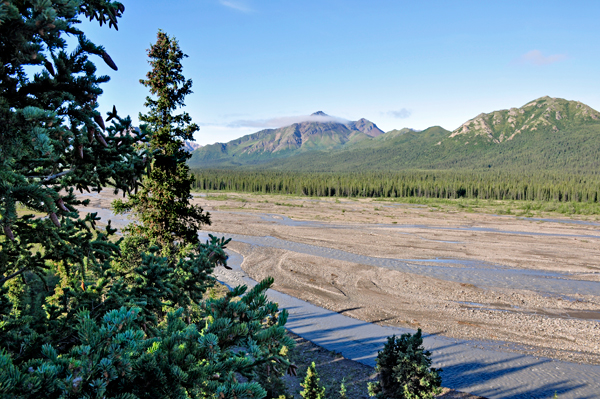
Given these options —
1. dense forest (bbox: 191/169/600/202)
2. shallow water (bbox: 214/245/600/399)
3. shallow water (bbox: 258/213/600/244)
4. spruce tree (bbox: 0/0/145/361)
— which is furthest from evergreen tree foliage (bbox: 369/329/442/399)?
dense forest (bbox: 191/169/600/202)

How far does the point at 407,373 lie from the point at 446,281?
1953 centimetres

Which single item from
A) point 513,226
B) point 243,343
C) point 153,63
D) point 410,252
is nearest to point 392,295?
point 410,252

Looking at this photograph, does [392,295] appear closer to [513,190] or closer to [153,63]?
[153,63]

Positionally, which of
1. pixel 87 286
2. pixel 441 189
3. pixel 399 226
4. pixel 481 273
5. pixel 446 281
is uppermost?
pixel 441 189

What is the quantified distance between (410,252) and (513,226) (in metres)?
29.5

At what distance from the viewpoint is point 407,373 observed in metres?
11.4

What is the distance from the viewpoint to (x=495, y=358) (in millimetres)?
17531

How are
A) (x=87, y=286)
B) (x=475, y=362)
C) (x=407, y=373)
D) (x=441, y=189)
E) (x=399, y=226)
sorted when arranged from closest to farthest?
(x=87, y=286) < (x=407, y=373) < (x=475, y=362) < (x=399, y=226) < (x=441, y=189)

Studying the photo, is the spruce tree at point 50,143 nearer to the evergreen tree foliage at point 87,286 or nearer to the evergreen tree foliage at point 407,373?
the evergreen tree foliage at point 87,286

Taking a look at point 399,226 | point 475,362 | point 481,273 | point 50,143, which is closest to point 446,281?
point 481,273

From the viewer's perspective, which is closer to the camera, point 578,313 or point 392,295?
point 578,313

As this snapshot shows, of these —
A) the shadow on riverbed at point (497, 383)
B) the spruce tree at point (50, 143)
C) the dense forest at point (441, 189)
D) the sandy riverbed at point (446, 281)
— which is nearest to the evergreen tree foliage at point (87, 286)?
the spruce tree at point (50, 143)

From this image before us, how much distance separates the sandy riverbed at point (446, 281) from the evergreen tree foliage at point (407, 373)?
964 cm

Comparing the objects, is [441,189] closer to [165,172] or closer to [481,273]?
[481,273]
